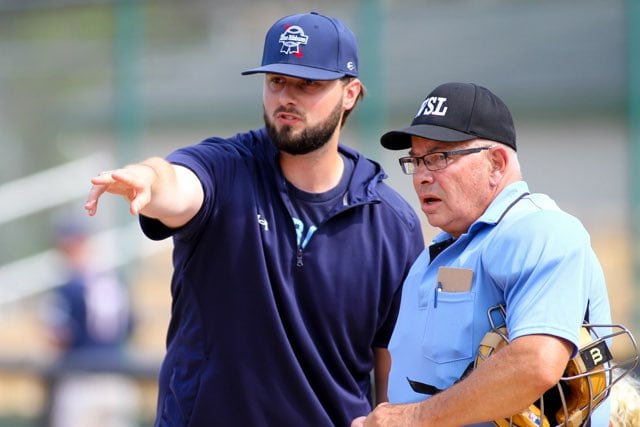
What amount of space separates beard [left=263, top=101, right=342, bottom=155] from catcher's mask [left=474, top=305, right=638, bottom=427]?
1.31 meters

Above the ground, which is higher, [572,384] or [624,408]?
[572,384]

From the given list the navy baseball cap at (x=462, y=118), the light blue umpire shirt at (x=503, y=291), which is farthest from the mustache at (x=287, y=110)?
the light blue umpire shirt at (x=503, y=291)

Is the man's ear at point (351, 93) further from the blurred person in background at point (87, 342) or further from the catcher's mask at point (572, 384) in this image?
the blurred person in background at point (87, 342)

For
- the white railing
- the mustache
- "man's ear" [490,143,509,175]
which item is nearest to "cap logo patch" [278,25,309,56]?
the mustache

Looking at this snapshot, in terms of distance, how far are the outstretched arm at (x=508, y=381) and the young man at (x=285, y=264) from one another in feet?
3.86

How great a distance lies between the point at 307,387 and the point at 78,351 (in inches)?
205

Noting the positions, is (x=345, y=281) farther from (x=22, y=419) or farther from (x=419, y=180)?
(x=22, y=419)

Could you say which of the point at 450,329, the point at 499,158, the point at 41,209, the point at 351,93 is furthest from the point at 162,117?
the point at 450,329

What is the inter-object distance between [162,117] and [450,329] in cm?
816

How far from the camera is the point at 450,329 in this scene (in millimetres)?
2660

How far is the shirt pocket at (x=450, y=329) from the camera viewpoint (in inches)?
104

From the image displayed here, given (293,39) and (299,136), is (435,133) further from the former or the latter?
(293,39)

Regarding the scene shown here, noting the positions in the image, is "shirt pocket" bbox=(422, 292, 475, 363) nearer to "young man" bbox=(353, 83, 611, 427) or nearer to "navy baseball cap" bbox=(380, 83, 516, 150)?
"young man" bbox=(353, 83, 611, 427)

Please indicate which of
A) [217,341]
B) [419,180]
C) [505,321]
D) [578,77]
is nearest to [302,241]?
[217,341]
